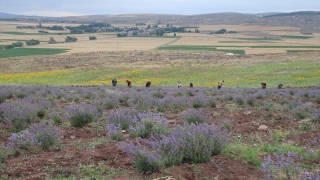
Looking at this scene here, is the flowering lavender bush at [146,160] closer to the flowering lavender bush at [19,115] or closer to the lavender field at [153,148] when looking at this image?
the lavender field at [153,148]

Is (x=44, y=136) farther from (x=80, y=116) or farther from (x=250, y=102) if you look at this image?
(x=250, y=102)

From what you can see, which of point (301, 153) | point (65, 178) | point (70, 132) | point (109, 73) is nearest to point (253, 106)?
point (301, 153)

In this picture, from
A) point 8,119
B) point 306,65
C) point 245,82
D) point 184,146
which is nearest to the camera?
point 184,146

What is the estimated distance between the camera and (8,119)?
782cm

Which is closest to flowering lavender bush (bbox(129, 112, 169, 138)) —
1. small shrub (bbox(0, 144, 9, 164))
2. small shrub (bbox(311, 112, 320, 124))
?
small shrub (bbox(0, 144, 9, 164))

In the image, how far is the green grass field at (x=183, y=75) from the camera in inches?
1344

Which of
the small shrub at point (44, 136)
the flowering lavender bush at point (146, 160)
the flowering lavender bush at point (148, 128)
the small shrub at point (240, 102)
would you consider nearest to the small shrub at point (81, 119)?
the flowering lavender bush at point (148, 128)

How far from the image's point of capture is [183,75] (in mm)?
40375

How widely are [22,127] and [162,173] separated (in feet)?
15.3

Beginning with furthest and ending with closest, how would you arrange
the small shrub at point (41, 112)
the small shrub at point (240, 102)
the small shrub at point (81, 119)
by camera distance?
the small shrub at point (240, 102)
the small shrub at point (41, 112)
the small shrub at point (81, 119)

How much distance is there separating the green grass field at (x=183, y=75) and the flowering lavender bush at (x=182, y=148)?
1082 inches

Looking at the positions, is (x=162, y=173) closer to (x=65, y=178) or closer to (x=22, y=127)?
(x=65, y=178)

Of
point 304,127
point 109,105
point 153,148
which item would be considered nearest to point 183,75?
point 109,105

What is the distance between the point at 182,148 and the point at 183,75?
1390 inches
